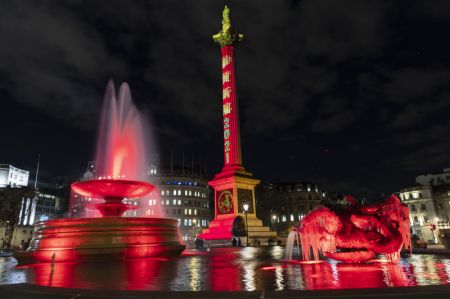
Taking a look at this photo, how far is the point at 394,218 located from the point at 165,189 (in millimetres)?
93367

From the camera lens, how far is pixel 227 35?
1946 inches

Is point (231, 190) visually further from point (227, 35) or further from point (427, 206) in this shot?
point (427, 206)

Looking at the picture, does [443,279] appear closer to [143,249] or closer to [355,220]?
[355,220]

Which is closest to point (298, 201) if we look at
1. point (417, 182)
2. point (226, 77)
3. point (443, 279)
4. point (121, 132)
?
point (417, 182)

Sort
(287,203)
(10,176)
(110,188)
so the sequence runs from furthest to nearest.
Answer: (10,176)
(287,203)
(110,188)

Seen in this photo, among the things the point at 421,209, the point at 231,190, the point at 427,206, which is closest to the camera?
the point at 231,190

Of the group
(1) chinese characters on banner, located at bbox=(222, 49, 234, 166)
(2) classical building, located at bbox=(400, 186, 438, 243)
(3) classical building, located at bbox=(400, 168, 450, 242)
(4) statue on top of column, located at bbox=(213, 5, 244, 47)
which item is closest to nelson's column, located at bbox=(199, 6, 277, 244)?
(1) chinese characters on banner, located at bbox=(222, 49, 234, 166)

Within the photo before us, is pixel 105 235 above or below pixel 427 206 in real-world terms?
below

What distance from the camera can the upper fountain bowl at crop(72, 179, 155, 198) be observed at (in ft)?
60.5

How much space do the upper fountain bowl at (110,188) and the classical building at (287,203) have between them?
7966 centimetres

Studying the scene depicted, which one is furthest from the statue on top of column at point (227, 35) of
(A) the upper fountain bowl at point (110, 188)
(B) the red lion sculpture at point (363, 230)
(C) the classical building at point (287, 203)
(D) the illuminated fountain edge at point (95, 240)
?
(C) the classical building at point (287, 203)

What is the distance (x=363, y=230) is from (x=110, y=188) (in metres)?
13.6

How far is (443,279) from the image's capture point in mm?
7734

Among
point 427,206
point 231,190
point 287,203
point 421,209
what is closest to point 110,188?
point 231,190
